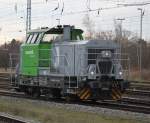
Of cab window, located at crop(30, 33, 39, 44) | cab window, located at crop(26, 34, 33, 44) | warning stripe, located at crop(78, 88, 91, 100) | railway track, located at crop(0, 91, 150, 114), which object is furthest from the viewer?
cab window, located at crop(26, 34, 33, 44)

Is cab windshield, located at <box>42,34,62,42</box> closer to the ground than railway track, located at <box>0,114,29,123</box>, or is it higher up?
higher up

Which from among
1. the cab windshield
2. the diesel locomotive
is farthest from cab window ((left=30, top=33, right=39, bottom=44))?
the cab windshield

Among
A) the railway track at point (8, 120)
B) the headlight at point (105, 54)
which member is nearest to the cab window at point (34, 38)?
the headlight at point (105, 54)

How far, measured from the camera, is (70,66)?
22.2 metres

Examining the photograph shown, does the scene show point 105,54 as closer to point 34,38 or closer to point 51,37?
point 51,37

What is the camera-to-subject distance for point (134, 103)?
22.3m

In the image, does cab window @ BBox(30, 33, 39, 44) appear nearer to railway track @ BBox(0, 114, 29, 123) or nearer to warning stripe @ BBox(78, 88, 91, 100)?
warning stripe @ BBox(78, 88, 91, 100)

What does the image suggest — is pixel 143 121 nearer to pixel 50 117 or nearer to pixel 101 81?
pixel 50 117

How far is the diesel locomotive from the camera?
21078 millimetres

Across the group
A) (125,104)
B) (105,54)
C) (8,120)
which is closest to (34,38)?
(105,54)

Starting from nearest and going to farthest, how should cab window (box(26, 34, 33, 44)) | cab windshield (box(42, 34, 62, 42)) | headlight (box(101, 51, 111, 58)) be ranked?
1. headlight (box(101, 51, 111, 58))
2. cab windshield (box(42, 34, 62, 42))
3. cab window (box(26, 34, 33, 44))

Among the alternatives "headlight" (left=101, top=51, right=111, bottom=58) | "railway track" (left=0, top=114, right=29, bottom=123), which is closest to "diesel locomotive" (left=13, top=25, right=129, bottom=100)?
"headlight" (left=101, top=51, right=111, bottom=58)

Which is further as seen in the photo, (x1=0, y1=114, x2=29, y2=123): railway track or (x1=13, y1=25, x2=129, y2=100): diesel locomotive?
(x1=13, y1=25, x2=129, y2=100): diesel locomotive

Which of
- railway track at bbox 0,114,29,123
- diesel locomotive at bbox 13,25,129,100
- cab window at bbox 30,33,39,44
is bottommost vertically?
railway track at bbox 0,114,29,123
